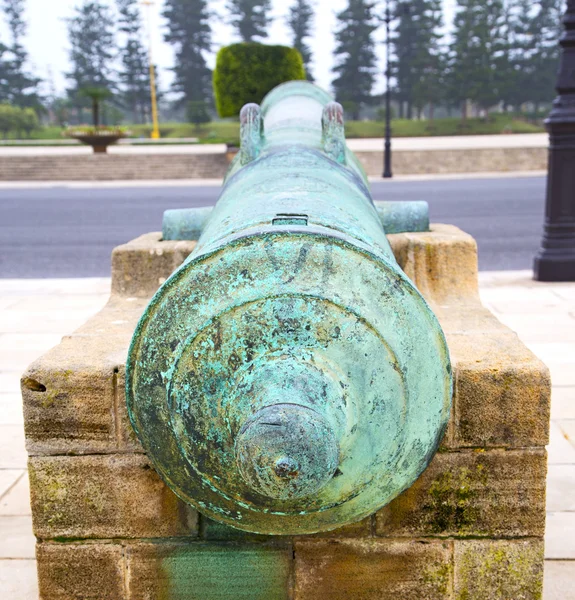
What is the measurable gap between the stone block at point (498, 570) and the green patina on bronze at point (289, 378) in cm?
63

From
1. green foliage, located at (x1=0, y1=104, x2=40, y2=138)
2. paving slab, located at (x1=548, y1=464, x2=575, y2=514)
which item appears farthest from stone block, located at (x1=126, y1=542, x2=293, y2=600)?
green foliage, located at (x1=0, y1=104, x2=40, y2=138)

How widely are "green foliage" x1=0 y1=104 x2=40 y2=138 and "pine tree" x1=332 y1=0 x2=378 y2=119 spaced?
18.5m

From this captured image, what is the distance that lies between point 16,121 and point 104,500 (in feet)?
150

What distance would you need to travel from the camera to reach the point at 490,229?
1192 centimetres

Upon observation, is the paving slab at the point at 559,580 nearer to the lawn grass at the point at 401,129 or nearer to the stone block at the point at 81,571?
the stone block at the point at 81,571

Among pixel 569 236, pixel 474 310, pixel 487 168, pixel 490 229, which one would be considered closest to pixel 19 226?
pixel 490 229

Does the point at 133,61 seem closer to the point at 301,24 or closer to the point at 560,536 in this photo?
the point at 301,24

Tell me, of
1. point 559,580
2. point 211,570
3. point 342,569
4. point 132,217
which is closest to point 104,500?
point 211,570

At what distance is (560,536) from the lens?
3.09m

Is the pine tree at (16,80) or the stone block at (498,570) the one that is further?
the pine tree at (16,80)

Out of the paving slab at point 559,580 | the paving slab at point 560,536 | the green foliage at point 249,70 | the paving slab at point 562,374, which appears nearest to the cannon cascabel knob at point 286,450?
the paving slab at point 559,580

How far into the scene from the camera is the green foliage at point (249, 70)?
24.1m

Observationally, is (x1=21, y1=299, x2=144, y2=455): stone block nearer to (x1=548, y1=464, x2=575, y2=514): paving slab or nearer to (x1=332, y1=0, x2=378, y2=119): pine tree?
(x1=548, y1=464, x2=575, y2=514): paving slab

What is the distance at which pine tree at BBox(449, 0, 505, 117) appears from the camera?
46844mm
